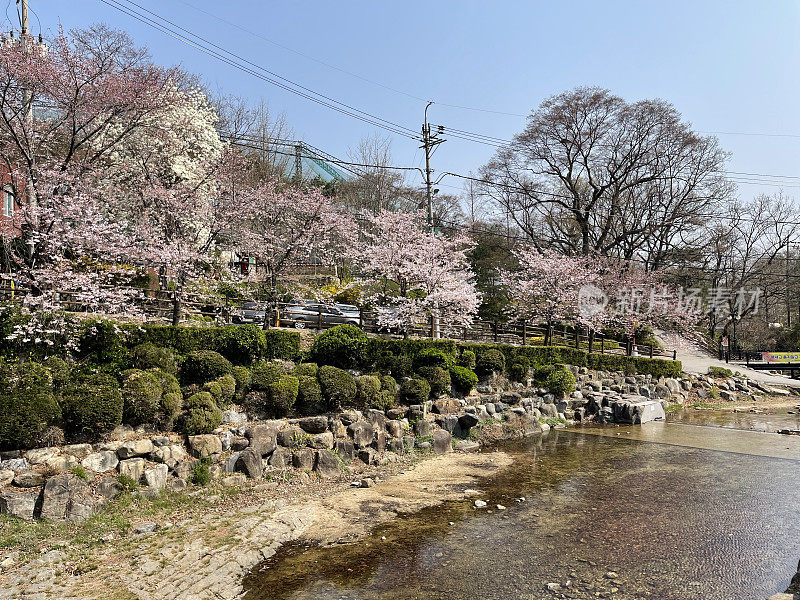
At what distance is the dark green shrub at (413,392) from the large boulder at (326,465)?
3.36 m

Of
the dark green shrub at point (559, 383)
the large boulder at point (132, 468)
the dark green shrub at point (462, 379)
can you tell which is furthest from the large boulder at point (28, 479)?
the dark green shrub at point (559, 383)

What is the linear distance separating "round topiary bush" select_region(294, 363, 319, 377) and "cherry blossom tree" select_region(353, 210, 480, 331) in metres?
6.04

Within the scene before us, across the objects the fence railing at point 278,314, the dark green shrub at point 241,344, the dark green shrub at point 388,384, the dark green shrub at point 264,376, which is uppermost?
the fence railing at point 278,314

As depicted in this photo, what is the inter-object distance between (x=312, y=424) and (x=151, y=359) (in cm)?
311

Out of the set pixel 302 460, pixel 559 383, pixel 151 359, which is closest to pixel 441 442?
pixel 302 460

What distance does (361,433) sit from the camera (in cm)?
1085

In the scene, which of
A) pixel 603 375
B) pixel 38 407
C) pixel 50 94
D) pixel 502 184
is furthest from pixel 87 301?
pixel 502 184

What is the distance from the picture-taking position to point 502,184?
3103 centimetres

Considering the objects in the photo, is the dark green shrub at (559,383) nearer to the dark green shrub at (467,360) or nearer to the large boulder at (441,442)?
the dark green shrub at (467,360)

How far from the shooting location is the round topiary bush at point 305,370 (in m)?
11.3

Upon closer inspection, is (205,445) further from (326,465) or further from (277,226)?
(277,226)

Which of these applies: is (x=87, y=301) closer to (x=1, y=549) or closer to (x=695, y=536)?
(x=1, y=549)

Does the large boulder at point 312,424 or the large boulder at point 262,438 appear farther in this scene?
the large boulder at point 312,424

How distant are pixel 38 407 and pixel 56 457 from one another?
706mm
